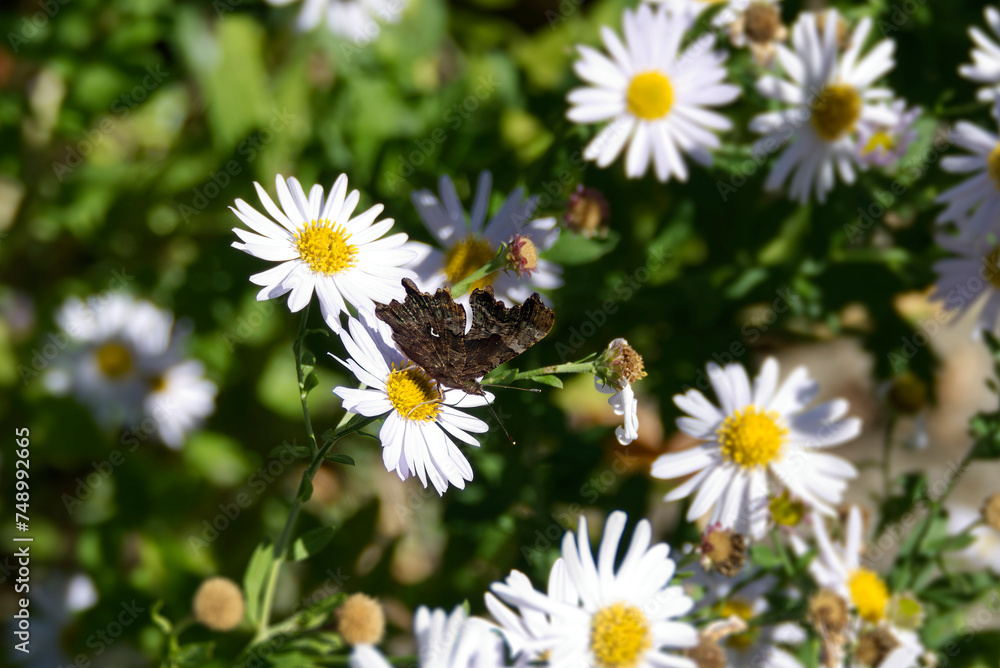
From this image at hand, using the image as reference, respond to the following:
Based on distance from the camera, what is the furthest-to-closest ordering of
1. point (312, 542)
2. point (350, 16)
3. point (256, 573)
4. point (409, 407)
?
point (350, 16), point (256, 573), point (312, 542), point (409, 407)

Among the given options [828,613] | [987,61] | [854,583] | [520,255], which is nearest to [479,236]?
[520,255]

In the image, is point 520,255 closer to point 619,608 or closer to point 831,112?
point 619,608

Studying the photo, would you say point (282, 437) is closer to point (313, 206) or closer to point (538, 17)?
point (313, 206)

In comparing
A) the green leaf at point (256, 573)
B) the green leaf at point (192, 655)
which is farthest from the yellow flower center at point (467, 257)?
the green leaf at point (192, 655)

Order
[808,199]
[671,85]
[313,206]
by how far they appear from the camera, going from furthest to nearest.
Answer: [808,199]
[671,85]
[313,206]

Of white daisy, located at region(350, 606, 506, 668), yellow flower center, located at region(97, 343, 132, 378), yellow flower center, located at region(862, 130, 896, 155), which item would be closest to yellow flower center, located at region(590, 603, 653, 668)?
white daisy, located at region(350, 606, 506, 668)

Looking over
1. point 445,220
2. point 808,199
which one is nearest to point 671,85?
point 808,199
